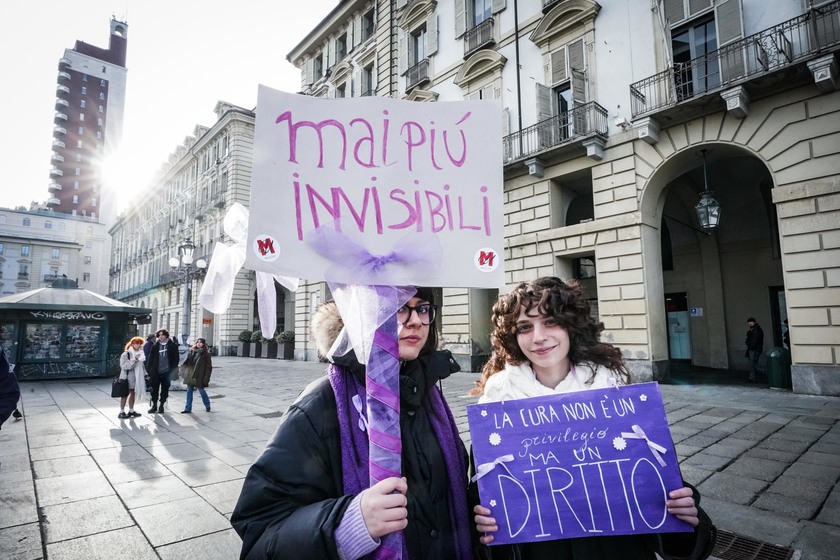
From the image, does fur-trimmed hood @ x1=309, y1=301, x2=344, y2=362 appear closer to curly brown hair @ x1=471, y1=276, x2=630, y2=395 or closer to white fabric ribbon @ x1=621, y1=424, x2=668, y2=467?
curly brown hair @ x1=471, y1=276, x2=630, y2=395

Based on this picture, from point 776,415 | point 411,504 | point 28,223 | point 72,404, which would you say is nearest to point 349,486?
point 411,504

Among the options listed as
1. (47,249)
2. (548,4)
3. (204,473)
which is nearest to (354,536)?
(204,473)

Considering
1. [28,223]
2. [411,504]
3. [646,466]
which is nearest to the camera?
[411,504]

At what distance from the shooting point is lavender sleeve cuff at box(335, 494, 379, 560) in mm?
1111

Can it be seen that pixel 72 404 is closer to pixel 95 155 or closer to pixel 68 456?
pixel 68 456

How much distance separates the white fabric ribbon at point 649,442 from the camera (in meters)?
1.45

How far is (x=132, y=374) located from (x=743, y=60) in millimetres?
14076

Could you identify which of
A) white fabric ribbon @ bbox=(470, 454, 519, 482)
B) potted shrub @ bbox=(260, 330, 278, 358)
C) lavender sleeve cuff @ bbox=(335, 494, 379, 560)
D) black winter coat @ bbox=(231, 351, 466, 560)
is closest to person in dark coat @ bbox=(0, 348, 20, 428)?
black winter coat @ bbox=(231, 351, 466, 560)

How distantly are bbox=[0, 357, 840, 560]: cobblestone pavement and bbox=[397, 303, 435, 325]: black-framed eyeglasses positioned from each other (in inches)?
99.9

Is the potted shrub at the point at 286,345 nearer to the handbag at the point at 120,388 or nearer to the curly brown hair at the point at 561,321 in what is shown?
the handbag at the point at 120,388

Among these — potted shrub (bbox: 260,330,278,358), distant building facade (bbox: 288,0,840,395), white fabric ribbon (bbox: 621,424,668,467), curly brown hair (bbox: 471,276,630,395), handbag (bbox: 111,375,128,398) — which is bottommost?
potted shrub (bbox: 260,330,278,358)

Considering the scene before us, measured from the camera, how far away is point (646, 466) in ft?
4.85

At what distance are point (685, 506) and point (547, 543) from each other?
50cm

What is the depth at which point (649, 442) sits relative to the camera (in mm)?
1475
